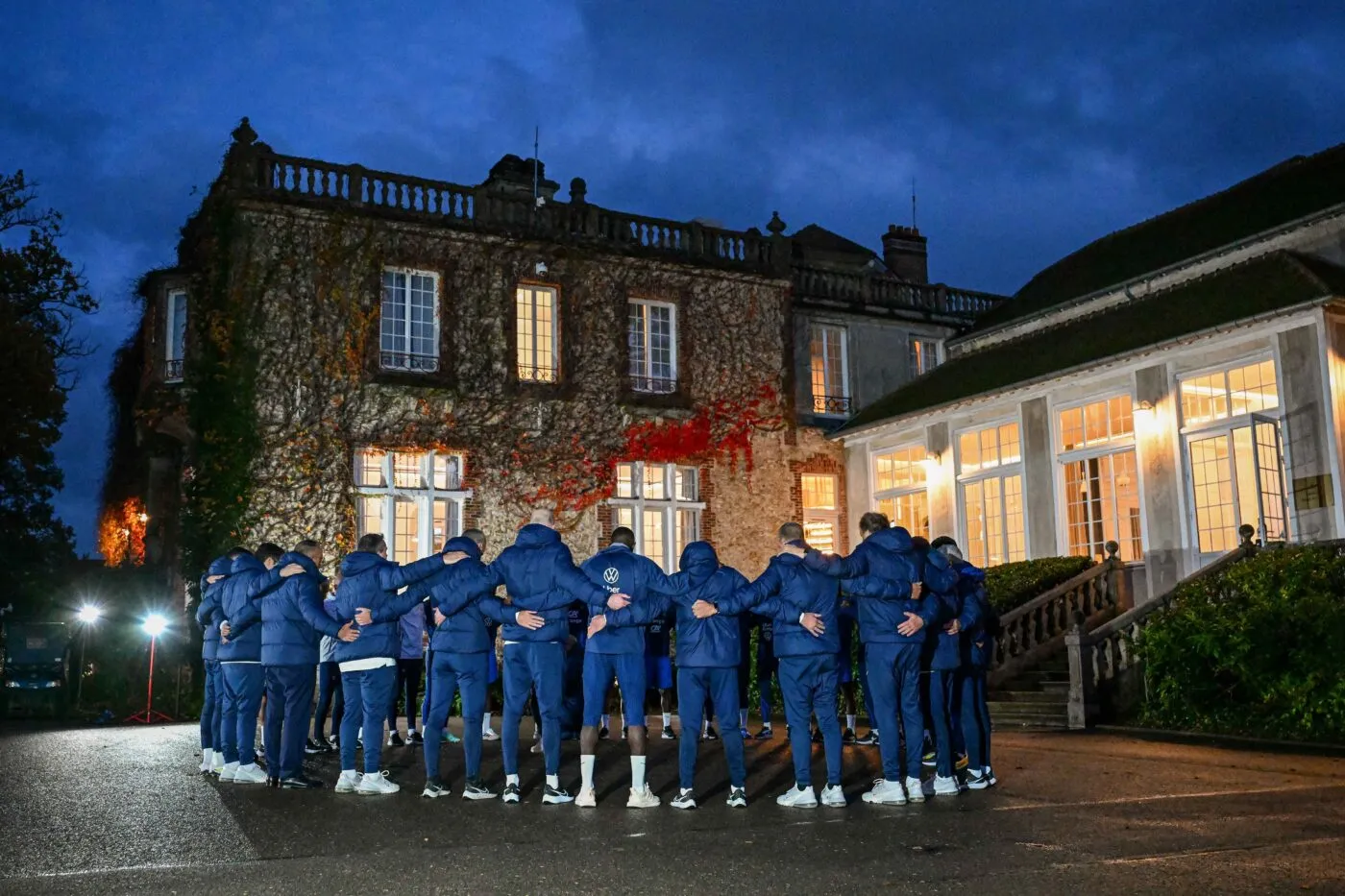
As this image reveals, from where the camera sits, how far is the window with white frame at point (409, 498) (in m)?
19.2

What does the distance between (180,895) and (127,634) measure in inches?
600

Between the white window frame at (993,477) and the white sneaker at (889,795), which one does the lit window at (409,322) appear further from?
the white sneaker at (889,795)

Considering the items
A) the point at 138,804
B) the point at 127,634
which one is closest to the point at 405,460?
the point at 127,634

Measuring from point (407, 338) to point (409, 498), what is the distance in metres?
2.58

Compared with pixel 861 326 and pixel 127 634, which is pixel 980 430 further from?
pixel 127 634

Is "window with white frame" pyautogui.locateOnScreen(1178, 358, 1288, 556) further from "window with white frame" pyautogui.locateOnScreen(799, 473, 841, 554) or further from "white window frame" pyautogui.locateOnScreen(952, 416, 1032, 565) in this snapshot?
"window with white frame" pyautogui.locateOnScreen(799, 473, 841, 554)

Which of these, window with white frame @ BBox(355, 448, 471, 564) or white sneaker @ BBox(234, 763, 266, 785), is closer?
white sneaker @ BBox(234, 763, 266, 785)

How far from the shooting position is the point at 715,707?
7.46 metres

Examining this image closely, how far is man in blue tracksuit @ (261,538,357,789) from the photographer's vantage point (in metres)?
8.48

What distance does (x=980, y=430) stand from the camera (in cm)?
2017

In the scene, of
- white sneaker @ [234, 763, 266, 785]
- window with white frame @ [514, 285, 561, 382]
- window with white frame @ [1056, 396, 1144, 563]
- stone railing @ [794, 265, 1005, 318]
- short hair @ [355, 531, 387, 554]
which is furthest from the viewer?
stone railing @ [794, 265, 1005, 318]

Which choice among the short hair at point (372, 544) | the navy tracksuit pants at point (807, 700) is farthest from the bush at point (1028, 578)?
the short hair at point (372, 544)

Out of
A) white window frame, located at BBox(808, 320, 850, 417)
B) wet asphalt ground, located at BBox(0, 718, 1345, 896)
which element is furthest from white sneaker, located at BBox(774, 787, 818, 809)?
white window frame, located at BBox(808, 320, 850, 417)

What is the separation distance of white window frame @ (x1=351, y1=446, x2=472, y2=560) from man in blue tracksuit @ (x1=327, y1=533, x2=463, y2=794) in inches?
435
